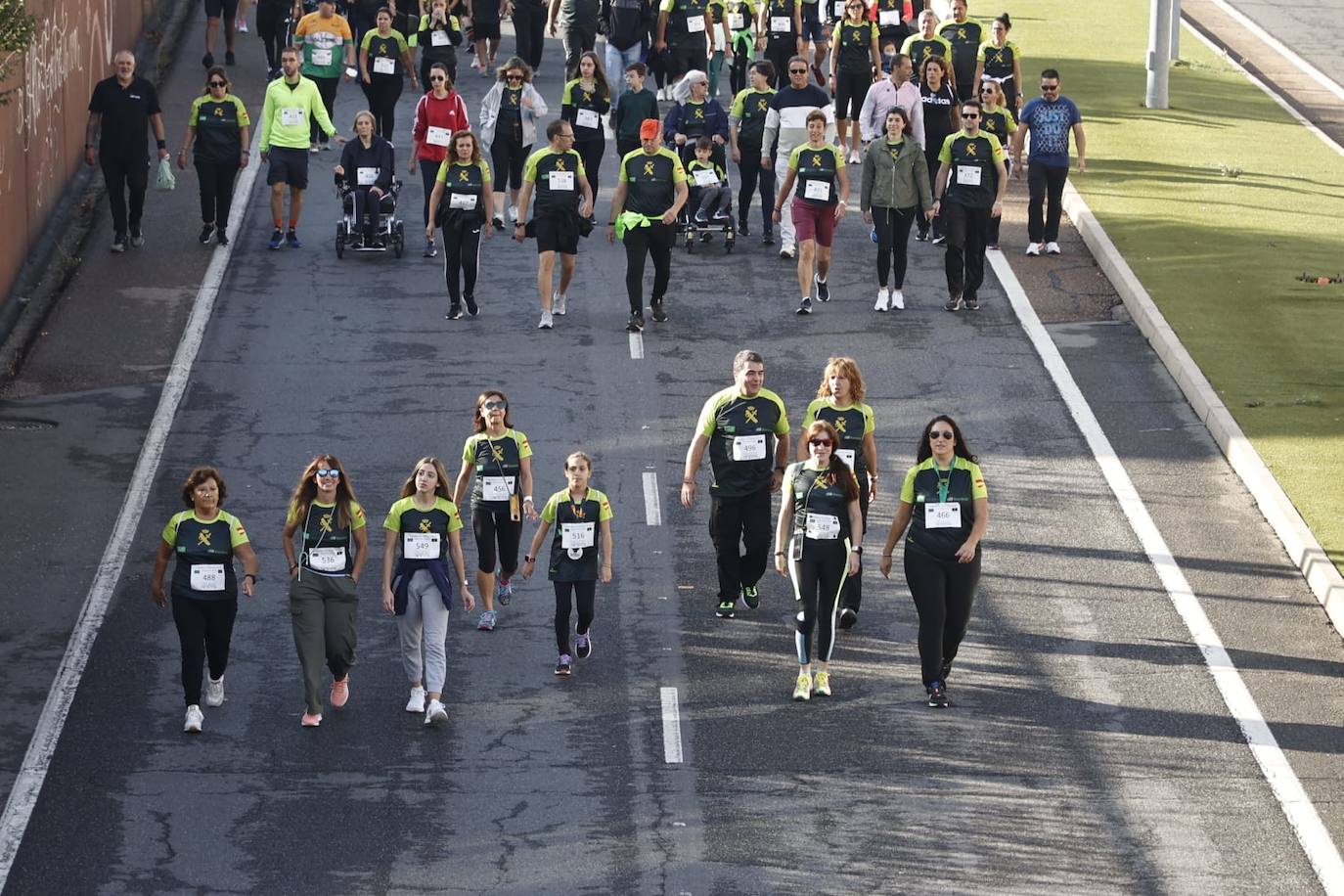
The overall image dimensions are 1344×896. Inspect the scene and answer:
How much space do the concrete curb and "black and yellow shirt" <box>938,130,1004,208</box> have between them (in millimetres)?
1800

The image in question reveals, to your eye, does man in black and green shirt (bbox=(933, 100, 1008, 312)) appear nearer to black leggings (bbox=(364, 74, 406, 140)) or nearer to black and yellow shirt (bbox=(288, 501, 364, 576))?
black leggings (bbox=(364, 74, 406, 140))

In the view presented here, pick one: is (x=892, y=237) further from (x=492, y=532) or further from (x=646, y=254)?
(x=492, y=532)

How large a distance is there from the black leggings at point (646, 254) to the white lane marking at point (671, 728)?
Answer: 7.60 metres

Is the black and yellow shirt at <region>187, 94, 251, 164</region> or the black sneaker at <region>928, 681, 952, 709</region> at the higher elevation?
the black and yellow shirt at <region>187, 94, 251, 164</region>

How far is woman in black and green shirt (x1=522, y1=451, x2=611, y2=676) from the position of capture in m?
14.9

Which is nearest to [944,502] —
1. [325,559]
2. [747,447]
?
[747,447]

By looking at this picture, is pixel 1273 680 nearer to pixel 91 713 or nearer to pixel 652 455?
pixel 652 455

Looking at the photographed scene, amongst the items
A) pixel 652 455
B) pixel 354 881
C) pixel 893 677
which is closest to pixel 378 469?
pixel 652 455

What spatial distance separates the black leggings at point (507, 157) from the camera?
81.3ft

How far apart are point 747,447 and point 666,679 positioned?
1734mm

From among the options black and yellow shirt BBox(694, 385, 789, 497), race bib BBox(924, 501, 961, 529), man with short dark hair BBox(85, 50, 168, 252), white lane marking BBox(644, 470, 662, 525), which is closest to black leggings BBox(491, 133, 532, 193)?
man with short dark hair BBox(85, 50, 168, 252)

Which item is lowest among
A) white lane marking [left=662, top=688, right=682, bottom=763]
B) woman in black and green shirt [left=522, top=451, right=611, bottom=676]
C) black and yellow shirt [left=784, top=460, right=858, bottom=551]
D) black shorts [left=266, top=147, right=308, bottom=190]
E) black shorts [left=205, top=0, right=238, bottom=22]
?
white lane marking [left=662, top=688, right=682, bottom=763]

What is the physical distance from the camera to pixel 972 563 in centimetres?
1445

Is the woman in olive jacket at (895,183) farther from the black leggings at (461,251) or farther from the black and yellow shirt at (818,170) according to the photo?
the black leggings at (461,251)
